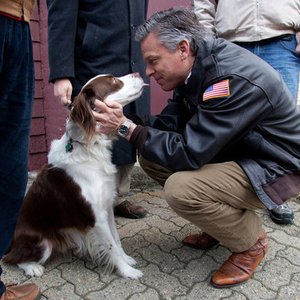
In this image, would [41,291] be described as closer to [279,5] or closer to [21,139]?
[21,139]

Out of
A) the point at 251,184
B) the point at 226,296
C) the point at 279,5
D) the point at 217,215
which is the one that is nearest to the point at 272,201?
the point at 251,184

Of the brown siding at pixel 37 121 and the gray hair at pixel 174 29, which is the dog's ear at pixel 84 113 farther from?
the brown siding at pixel 37 121

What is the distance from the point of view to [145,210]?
344cm

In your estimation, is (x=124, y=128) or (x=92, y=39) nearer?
(x=124, y=128)

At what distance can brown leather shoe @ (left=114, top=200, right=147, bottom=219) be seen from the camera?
336cm

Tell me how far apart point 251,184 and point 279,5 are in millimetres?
1492

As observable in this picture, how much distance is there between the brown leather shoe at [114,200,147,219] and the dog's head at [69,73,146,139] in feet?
3.89

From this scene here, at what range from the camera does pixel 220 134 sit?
6.76 ft

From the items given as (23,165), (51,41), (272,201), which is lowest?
(272,201)

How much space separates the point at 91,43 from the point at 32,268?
158cm

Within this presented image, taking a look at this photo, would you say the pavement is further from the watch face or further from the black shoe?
the watch face

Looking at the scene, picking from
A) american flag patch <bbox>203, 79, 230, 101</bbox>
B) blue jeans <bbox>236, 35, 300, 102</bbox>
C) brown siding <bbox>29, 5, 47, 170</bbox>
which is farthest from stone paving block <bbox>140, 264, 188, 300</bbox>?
brown siding <bbox>29, 5, 47, 170</bbox>

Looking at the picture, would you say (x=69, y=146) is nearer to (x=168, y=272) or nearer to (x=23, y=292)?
(x=23, y=292)

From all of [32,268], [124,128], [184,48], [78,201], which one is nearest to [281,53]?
[184,48]
